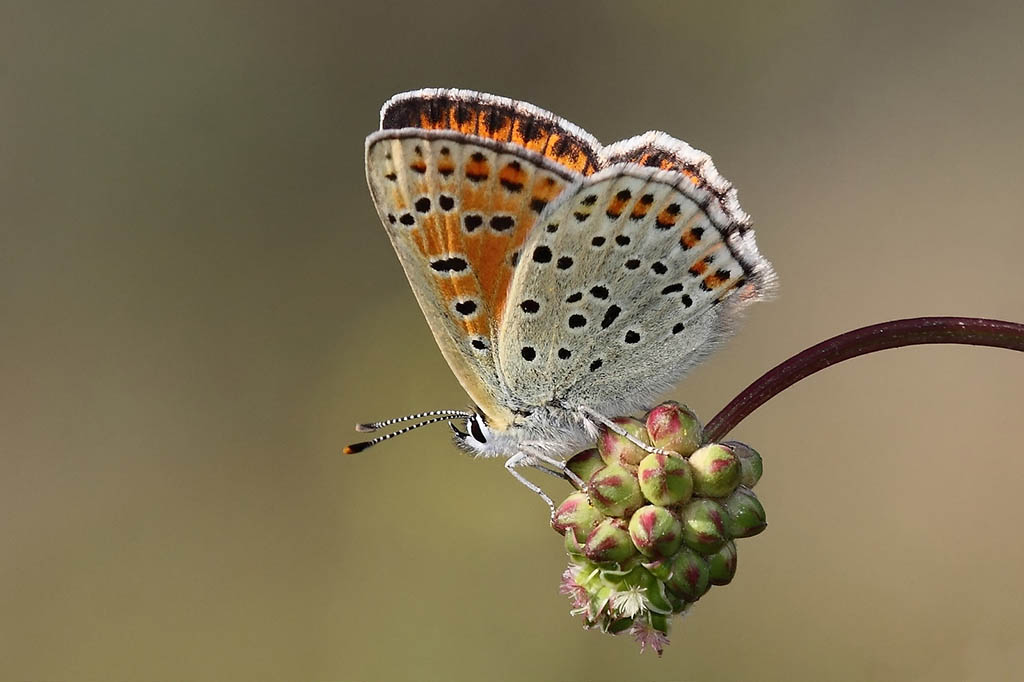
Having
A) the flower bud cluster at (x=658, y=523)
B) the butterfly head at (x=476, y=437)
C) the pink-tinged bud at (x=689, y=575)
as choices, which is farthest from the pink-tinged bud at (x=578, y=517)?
the butterfly head at (x=476, y=437)

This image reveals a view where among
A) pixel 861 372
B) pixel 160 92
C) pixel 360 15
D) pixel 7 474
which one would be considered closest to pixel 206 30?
pixel 160 92

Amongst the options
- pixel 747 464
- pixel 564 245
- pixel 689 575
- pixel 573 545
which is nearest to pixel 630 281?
pixel 564 245

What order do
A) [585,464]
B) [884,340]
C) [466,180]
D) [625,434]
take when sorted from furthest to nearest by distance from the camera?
[466,180] < [585,464] < [625,434] < [884,340]

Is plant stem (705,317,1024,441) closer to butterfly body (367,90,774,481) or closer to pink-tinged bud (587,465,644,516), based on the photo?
pink-tinged bud (587,465,644,516)

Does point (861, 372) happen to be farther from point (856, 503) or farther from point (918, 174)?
point (918, 174)

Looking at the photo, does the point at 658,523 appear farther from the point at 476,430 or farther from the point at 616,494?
the point at 476,430
